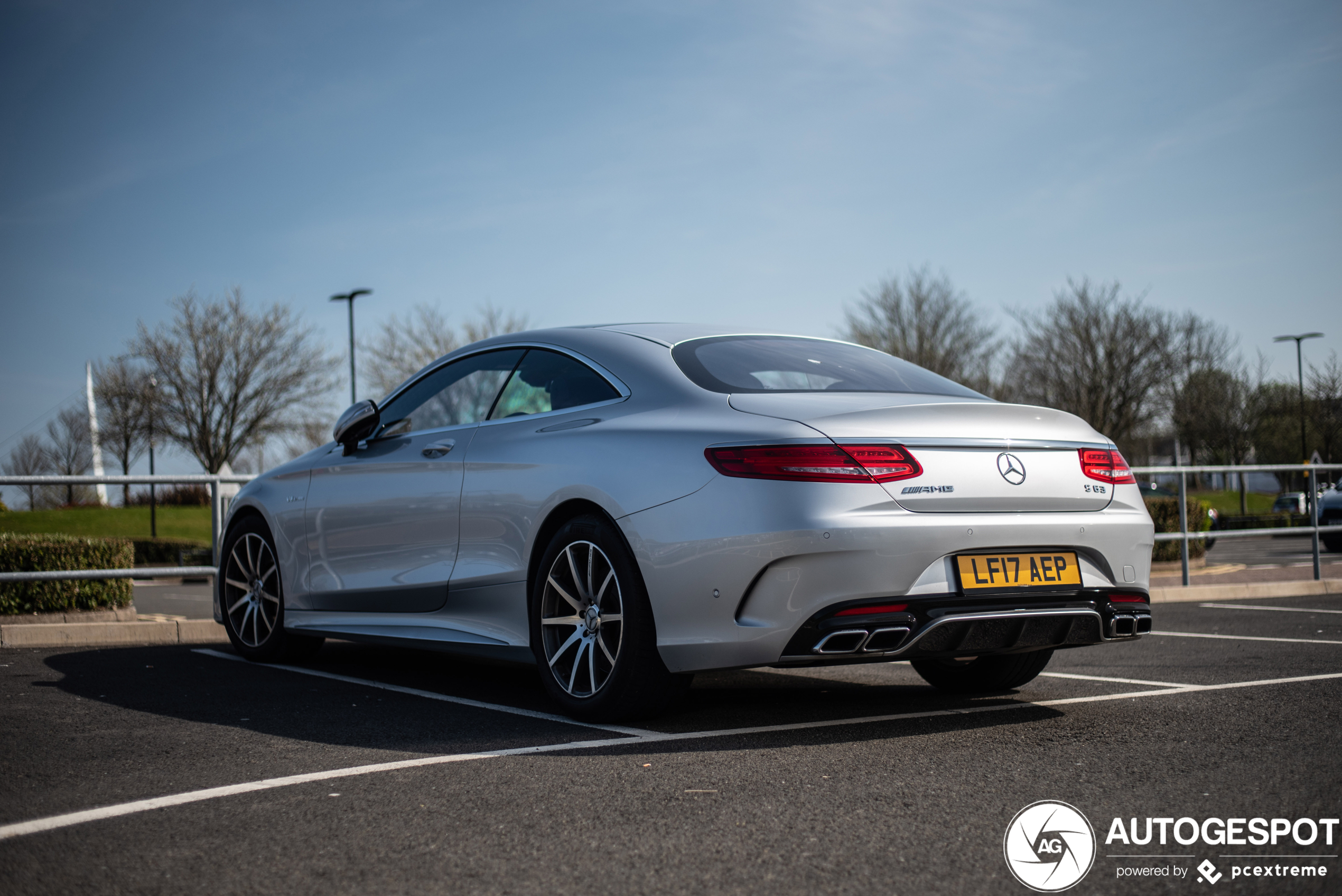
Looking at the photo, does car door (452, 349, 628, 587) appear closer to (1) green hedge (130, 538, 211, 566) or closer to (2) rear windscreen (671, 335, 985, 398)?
(2) rear windscreen (671, 335, 985, 398)

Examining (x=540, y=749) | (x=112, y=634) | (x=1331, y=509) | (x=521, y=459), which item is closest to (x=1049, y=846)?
(x=540, y=749)

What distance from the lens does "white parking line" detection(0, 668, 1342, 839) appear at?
314cm

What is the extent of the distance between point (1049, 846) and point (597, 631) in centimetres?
199

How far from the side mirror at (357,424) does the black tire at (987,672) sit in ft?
9.51

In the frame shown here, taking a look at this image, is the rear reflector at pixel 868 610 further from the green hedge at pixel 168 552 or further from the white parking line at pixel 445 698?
the green hedge at pixel 168 552

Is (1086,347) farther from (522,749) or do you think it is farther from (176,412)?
(522,749)

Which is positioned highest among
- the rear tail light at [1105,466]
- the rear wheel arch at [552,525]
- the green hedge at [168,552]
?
the rear tail light at [1105,466]

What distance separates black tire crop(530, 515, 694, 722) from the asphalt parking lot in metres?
0.14

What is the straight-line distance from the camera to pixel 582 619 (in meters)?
4.48

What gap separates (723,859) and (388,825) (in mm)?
888

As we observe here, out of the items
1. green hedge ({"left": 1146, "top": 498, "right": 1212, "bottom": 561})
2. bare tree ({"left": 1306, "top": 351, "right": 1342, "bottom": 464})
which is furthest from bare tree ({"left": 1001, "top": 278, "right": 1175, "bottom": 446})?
green hedge ({"left": 1146, "top": 498, "right": 1212, "bottom": 561})

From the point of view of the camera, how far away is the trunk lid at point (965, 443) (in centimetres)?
402

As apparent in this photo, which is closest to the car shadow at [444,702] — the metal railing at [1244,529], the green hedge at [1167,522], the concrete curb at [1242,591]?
the concrete curb at [1242,591]
